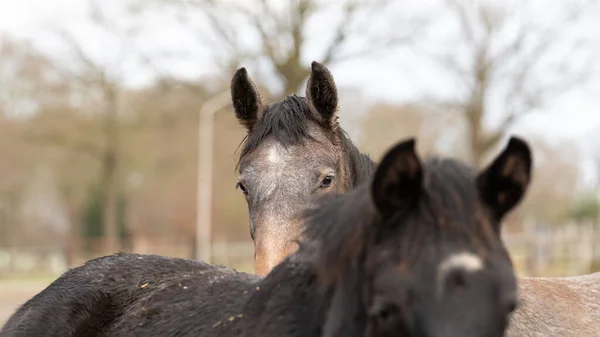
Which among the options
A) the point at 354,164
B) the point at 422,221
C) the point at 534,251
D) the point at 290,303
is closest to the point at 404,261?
the point at 422,221

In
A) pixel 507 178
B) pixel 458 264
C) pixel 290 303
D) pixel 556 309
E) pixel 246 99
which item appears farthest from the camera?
pixel 246 99

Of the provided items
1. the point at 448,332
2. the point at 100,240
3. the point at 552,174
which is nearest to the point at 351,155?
the point at 448,332

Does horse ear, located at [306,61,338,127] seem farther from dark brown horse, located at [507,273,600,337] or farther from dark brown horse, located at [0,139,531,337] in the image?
dark brown horse, located at [0,139,531,337]

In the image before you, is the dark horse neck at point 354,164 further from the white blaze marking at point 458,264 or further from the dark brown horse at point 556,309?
the white blaze marking at point 458,264

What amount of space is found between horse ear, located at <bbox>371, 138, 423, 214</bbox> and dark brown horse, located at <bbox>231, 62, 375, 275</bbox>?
2.00 m

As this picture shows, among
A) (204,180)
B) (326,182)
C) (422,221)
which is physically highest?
(204,180)

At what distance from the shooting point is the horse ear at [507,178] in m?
2.43

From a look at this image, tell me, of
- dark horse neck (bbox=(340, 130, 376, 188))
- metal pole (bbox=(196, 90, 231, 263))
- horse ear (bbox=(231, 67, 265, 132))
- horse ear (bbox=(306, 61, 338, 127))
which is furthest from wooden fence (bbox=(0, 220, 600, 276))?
horse ear (bbox=(231, 67, 265, 132))

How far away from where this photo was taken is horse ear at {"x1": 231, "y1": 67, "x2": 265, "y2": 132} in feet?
18.2

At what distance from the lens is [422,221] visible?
2.40m

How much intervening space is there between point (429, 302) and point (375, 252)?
261 millimetres

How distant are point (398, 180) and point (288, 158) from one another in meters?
2.61

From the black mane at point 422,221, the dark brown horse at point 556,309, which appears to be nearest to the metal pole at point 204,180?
the dark brown horse at point 556,309

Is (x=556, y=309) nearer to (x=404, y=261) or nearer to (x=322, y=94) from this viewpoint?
(x=322, y=94)
